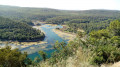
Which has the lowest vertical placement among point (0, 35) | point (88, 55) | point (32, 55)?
point (32, 55)

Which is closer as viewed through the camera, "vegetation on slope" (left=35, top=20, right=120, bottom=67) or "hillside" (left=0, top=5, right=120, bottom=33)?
"vegetation on slope" (left=35, top=20, right=120, bottom=67)

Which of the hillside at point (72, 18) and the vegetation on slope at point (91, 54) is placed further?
the hillside at point (72, 18)

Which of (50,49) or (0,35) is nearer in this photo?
(50,49)

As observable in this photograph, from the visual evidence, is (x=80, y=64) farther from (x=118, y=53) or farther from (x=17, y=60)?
(x=17, y=60)

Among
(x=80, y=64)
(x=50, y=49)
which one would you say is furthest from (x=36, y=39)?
(x=80, y=64)

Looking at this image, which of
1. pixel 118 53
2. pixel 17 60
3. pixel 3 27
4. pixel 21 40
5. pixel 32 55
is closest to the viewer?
pixel 118 53

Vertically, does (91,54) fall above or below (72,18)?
above

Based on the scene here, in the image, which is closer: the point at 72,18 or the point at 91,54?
the point at 91,54

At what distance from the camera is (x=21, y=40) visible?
99.0 ft

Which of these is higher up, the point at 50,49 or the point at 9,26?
the point at 9,26

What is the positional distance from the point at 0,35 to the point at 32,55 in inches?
620

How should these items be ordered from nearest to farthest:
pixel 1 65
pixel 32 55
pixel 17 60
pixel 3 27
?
pixel 1 65 < pixel 17 60 < pixel 32 55 < pixel 3 27

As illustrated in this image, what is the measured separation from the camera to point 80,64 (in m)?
2.53

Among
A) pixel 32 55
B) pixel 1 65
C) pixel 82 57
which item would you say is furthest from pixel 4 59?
pixel 32 55
